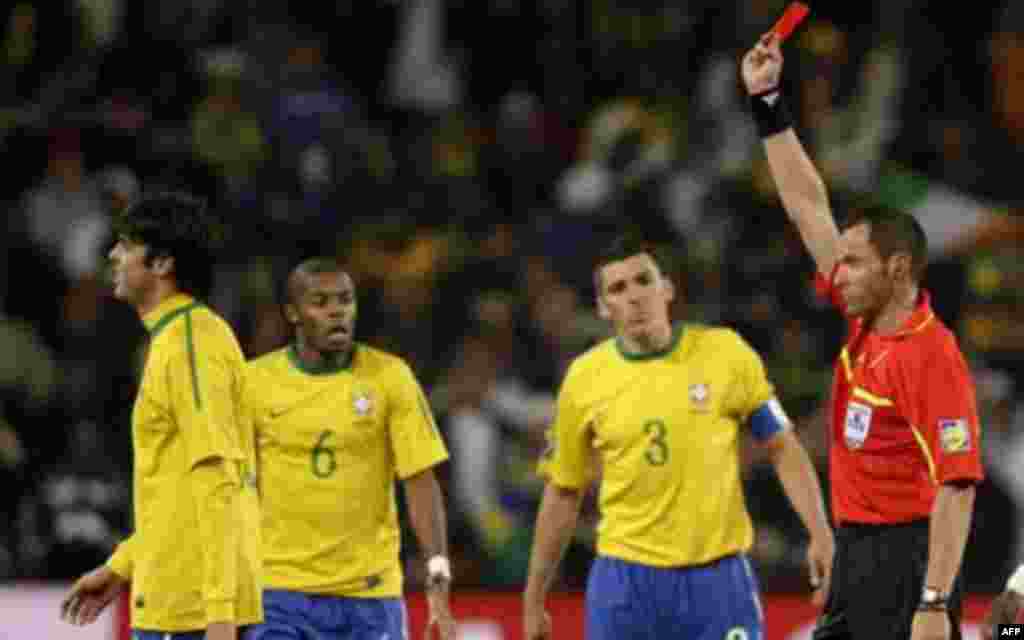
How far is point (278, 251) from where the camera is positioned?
15.6 metres

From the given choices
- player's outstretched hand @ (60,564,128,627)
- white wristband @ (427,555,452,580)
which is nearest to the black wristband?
white wristband @ (427,555,452,580)

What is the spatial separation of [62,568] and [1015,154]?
616 centimetres

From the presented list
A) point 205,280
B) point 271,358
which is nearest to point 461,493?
point 271,358

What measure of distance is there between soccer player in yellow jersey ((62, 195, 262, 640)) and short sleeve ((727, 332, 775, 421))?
273 cm

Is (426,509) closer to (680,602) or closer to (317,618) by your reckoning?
(317,618)

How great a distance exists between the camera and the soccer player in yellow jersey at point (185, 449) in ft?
27.3

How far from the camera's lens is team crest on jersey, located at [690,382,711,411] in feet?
35.5

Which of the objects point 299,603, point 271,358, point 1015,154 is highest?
point 1015,154

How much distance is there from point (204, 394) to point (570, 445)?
9.31ft

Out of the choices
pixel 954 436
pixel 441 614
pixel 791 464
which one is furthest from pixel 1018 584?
pixel 441 614

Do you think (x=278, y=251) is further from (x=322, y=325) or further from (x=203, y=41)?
(x=322, y=325)

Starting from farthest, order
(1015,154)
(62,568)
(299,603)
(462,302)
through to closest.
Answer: (1015,154)
(462,302)
(62,568)
(299,603)

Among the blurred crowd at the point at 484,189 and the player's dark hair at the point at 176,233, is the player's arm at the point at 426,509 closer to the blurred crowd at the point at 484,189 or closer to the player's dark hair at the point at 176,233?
the player's dark hair at the point at 176,233

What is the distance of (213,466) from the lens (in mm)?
8352
